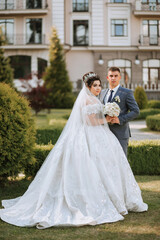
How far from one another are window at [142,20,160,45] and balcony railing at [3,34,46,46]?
8.26 meters

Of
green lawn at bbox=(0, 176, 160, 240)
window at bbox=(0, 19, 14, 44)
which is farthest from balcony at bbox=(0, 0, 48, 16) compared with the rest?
green lawn at bbox=(0, 176, 160, 240)

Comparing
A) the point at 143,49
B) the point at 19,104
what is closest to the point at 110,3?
the point at 143,49

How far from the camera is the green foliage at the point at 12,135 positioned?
4.81m

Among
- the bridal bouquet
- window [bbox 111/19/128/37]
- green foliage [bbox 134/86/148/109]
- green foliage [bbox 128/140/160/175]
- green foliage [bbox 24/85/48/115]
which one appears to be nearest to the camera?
the bridal bouquet

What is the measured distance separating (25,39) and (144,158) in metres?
21.0

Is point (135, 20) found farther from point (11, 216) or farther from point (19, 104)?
point (11, 216)

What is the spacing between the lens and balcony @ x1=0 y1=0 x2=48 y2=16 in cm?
2430

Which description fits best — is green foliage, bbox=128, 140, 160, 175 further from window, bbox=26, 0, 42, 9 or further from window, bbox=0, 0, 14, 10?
window, bbox=0, 0, 14, 10

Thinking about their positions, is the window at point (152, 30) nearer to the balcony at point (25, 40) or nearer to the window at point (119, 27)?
the window at point (119, 27)

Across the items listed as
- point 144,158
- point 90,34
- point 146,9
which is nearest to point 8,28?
point 90,34

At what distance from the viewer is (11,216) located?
3.90 meters

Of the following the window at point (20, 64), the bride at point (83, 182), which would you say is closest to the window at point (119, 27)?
the window at point (20, 64)

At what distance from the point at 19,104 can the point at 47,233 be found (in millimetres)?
2406

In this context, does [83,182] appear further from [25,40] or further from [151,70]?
[151,70]
